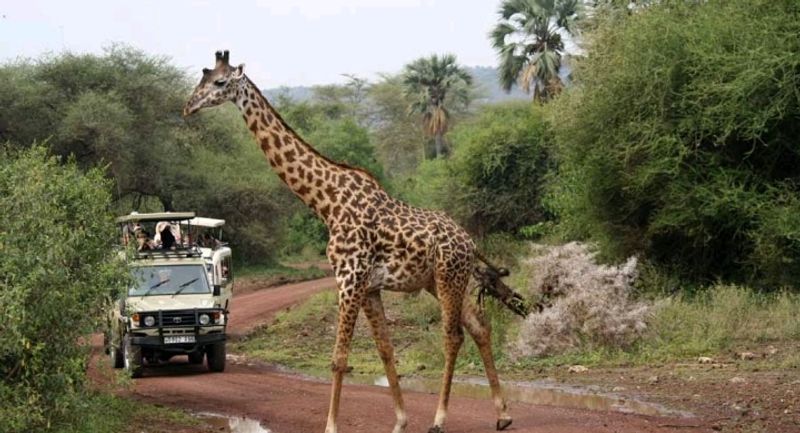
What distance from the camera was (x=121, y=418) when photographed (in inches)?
518

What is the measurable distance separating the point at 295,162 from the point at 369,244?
1372 mm

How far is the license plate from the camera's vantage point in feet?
60.4

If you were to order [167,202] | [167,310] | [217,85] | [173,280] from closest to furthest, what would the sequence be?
1. [217,85]
2. [167,310]
3. [173,280]
4. [167,202]

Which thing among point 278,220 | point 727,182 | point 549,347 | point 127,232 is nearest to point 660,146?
point 727,182

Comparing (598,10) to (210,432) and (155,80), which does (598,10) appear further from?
(210,432)

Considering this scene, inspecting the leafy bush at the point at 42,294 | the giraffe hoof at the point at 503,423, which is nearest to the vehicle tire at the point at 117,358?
the leafy bush at the point at 42,294

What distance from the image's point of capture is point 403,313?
27.3 metres

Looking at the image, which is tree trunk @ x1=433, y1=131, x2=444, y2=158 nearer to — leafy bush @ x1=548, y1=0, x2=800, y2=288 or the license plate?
leafy bush @ x1=548, y1=0, x2=800, y2=288

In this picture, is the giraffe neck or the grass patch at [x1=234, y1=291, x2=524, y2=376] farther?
the grass patch at [x1=234, y1=291, x2=524, y2=376]

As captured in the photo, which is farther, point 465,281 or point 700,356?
point 700,356

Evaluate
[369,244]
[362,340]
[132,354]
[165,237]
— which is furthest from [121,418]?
[362,340]

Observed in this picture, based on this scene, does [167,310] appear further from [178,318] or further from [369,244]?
[369,244]

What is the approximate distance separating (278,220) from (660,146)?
Result: 82.6 feet

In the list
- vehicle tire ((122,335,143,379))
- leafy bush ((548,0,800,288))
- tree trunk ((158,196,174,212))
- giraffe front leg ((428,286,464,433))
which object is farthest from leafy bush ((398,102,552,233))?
giraffe front leg ((428,286,464,433))
